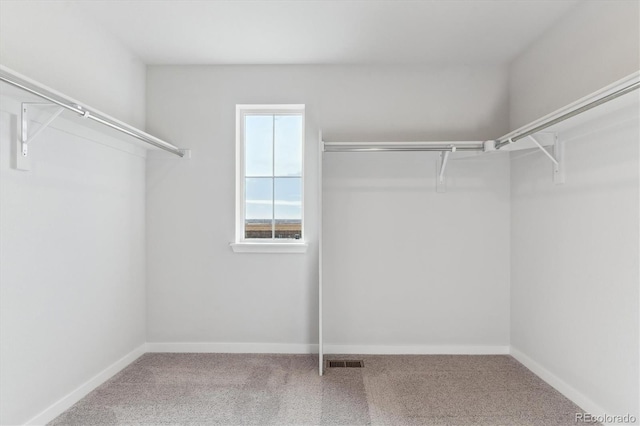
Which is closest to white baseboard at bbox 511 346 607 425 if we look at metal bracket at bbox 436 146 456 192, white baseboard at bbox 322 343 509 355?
white baseboard at bbox 322 343 509 355

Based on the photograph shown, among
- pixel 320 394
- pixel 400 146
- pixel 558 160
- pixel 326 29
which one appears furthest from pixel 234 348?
pixel 558 160

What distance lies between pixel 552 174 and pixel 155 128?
3013 millimetres

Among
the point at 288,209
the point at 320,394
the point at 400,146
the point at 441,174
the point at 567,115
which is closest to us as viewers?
the point at 567,115

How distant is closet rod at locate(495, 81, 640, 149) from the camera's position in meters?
1.57

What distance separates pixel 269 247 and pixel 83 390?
1.53 m

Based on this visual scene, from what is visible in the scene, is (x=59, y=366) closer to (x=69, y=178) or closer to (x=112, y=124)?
(x=69, y=178)

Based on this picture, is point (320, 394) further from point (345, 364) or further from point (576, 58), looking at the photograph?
point (576, 58)

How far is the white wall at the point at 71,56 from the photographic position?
1.86 meters

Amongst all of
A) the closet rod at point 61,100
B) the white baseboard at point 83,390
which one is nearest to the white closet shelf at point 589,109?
the closet rod at point 61,100

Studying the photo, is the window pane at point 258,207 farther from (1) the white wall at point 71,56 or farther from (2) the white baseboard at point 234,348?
(1) the white wall at point 71,56

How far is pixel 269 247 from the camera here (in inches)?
124

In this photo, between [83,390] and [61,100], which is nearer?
[61,100]

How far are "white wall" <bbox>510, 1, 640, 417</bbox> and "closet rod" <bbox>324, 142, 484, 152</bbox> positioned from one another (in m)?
0.47

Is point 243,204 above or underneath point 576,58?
underneath
